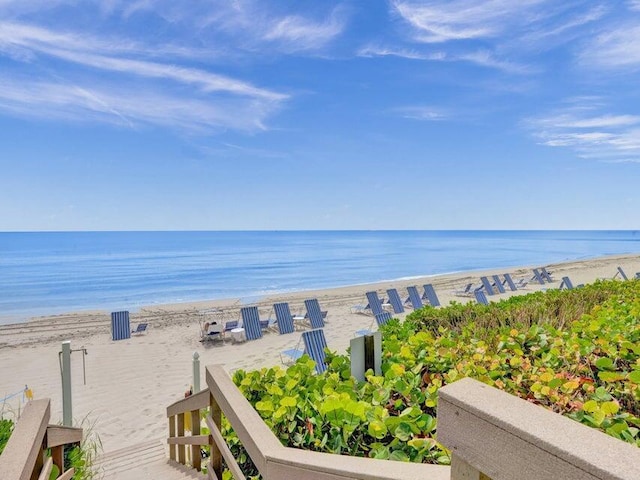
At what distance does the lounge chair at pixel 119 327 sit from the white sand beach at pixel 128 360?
0.92ft

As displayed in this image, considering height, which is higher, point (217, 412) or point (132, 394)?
point (217, 412)

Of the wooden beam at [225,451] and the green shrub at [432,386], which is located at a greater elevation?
the green shrub at [432,386]

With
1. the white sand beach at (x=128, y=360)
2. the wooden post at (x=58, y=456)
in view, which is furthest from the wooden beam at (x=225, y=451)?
the white sand beach at (x=128, y=360)

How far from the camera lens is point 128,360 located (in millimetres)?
10578

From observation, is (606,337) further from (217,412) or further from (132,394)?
(132,394)

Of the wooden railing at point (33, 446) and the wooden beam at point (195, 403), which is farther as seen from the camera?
the wooden beam at point (195, 403)

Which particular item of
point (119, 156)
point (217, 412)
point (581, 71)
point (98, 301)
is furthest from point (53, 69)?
point (119, 156)

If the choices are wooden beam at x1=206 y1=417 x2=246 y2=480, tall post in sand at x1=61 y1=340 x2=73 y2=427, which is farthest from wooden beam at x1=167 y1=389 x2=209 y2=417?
tall post in sand at x1=61 y1=340 x2=73 y2=427

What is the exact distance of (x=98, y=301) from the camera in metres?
24.5

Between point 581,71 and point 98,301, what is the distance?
85.2ft

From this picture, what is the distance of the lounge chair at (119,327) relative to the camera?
12766 millimetres

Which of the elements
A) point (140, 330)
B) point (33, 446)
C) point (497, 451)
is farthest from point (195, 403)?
point (140, 330)

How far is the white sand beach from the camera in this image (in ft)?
23.7

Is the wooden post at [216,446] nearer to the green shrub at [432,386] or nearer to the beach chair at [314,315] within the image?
the green shrub at [432,386]
